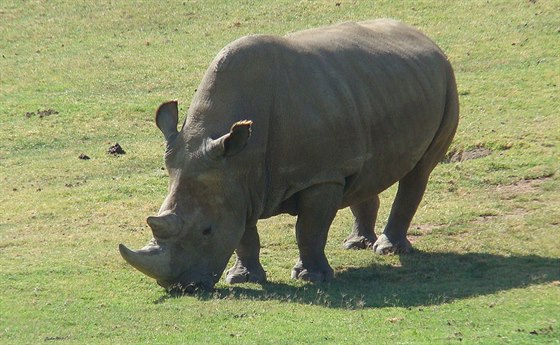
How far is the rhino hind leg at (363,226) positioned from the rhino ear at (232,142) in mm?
3470

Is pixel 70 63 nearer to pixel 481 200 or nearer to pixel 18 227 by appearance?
pixel 18 227

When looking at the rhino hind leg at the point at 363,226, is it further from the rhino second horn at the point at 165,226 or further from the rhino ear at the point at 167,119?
the rhino second horn at the point at 165,226

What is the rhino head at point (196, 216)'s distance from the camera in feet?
46.2

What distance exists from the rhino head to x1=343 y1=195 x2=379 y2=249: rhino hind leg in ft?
10.1

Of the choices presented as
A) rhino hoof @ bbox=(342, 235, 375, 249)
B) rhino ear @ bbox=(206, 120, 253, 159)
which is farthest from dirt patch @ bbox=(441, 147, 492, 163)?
rhino ear @ bbox=(206, 120, 253, 159)

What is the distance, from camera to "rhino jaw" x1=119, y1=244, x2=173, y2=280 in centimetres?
1395

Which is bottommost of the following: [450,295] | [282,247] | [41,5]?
[41,5]

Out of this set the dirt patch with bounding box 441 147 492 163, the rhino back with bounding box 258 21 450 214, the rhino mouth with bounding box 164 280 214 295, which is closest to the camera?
the rhino mouth with bounding box 164 280 214 295

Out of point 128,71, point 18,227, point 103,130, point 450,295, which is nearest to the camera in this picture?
point 450,295

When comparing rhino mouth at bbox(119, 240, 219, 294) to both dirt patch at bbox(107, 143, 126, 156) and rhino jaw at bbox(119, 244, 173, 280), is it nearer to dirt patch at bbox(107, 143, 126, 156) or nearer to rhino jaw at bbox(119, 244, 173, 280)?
rhino jaw at bbox(119, 244, 173, 280)

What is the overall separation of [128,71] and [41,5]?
6195 millimetres

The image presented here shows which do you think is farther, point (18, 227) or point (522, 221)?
point (18, 227)

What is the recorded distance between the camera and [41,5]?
34062 mm

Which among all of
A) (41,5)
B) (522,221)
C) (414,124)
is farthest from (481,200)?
(41,5)
